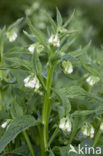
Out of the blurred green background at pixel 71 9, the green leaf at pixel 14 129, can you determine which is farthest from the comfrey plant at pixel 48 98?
the blurred green background at pixel 71 9

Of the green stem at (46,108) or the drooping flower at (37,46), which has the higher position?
the drooping flower at (37,46)

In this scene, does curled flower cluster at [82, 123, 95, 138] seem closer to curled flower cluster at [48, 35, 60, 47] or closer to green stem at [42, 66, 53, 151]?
green stem at [42, 66, 53, 151]

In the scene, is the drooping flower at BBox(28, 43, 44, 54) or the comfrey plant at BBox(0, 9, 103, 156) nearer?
the comfrey plant at BBox(0, 9, 103, 156)

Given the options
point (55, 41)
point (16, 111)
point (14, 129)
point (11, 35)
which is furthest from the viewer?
point (11, 35)

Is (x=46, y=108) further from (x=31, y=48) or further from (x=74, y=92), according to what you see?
→ (x=31, y=48)

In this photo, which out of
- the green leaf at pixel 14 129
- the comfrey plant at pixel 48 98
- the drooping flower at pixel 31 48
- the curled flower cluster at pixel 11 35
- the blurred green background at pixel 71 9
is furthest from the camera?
the blurred green background at pixel 71 9

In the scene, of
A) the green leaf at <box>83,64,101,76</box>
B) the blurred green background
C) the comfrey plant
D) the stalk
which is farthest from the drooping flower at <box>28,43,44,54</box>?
the blurred green background

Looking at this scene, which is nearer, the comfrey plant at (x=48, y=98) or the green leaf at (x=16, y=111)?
the comfrey plant at (x=48, y=98)

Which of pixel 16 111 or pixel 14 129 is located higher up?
pixel 16 111

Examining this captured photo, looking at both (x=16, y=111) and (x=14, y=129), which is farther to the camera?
(x=16, y=111)

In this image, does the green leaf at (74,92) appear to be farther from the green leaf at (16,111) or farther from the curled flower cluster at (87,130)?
the green leaf at (16,111)

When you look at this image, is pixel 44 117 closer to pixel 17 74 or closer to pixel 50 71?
pixel 50 71

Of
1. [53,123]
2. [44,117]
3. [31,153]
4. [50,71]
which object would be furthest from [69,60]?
[31,153]

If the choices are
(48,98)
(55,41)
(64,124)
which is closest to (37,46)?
(55,41)
